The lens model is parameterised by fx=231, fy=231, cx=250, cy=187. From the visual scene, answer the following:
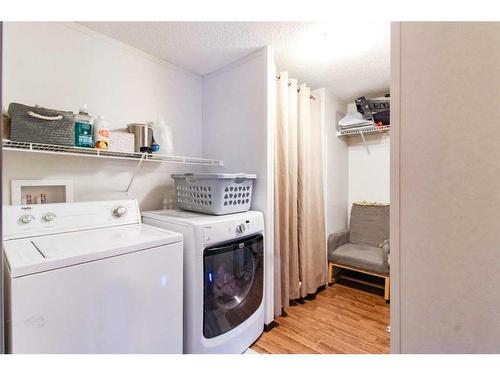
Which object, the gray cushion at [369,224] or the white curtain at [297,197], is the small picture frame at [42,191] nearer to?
the white curtain at [297,197]

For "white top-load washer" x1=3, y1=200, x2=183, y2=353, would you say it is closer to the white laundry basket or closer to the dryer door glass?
the dryer door glass

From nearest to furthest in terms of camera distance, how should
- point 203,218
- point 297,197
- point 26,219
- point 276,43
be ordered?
point 26,219, point 203,218, point 276,43, point 297,197

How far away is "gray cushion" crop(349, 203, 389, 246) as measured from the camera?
8.42 ft

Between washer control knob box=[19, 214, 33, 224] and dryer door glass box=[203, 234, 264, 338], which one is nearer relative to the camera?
washer control knob box=[19, 214, 33, 224]

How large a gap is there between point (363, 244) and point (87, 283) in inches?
105

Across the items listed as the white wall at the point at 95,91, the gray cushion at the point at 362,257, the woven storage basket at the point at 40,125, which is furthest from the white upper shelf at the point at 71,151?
the gray cushion at the point at 362,257

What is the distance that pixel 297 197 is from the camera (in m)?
2.20

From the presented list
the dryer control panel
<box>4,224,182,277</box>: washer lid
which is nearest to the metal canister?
<box>4,224,182,277</box>: washer lid

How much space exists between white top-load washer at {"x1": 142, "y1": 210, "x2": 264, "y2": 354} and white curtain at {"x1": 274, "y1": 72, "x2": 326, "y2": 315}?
0.33 meters

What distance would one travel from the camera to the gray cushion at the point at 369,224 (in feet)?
8.42

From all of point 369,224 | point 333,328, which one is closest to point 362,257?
point 369,224

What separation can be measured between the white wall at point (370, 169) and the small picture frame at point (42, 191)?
292 centimetres

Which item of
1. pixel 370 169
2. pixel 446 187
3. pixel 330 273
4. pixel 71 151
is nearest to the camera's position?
pixel 446 187

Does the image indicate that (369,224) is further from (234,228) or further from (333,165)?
(234,228)
